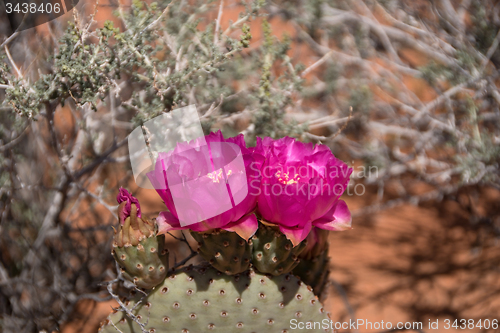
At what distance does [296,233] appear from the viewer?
Result: 2.04ft

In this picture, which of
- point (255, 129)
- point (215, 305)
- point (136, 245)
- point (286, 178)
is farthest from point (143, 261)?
point (255, 129)

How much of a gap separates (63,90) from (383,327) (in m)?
1.27

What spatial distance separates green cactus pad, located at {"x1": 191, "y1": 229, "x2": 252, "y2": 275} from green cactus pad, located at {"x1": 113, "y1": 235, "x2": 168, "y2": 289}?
0.06 metres

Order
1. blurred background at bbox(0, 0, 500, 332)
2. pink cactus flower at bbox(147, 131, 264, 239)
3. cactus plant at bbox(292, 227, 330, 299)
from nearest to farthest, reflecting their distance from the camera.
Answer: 1. pink cactus flower at bbox(147, 131, 264, 239)
2. cactus plant at bbox(292, 227, 330, 299)
3. blurred background at bbox(0, 0, 500, 332)

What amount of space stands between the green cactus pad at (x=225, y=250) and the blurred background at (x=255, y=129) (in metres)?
0.35

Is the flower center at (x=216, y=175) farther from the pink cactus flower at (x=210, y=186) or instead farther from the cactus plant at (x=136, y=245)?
the cactus plant at (x=136, y=245)

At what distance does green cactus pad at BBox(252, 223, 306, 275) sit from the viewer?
2.16ft

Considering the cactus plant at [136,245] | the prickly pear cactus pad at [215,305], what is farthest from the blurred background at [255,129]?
the prickly pear cactus pad at [215,305]

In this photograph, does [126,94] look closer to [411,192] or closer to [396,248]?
[396,248]

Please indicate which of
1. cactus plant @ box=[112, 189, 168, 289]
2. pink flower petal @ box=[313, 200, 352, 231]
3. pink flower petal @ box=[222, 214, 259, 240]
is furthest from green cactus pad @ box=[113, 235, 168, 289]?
pink flower petal @ box=[313, 200, 352, 231]

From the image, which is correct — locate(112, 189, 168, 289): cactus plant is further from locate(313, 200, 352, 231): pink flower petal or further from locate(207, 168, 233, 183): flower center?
locate(313, 200, 352, 231): pink flower petal

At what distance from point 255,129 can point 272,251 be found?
1.93 feet

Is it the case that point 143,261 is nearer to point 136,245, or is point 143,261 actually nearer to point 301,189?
point 136,245

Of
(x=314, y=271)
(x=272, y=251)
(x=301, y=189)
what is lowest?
(x=314, y=271)
